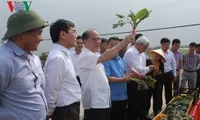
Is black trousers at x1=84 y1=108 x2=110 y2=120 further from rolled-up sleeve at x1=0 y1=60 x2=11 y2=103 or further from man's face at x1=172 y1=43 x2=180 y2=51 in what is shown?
man's face at x1=172 y1=43 x2=180 y2=51

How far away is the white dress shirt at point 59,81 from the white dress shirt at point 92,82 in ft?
1.63

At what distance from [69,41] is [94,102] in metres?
0.91

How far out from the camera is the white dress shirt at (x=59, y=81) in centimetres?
243

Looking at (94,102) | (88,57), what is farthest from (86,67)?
(94,102)

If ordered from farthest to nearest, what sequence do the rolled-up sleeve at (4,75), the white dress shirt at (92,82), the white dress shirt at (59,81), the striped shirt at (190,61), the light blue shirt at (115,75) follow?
the striped shirt at (190,61)
the light blue shirt at (115,75)
the white dress shirt at (92,82)
the white dress shirt at (59,81)
the rolled-up sleeve at (4,75)

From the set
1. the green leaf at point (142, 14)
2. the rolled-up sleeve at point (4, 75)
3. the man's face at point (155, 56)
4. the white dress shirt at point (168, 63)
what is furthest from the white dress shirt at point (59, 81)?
Answer: the white dress shirt at point (168, 63)

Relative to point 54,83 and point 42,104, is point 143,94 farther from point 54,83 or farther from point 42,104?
point 42,104

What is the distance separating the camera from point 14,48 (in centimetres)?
183

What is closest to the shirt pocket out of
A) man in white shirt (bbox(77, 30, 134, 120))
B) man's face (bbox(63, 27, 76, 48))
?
man in white shirt (bbox(77, 30, 134, 120))

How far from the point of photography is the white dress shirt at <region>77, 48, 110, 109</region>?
308cm

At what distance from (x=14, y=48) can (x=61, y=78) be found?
74cm

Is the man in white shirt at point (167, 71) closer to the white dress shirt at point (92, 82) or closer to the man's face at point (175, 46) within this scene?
the man's face at point (175, 46)

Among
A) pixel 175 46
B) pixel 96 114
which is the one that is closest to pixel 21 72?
pixel 96 114

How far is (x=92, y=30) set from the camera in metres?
3.18
